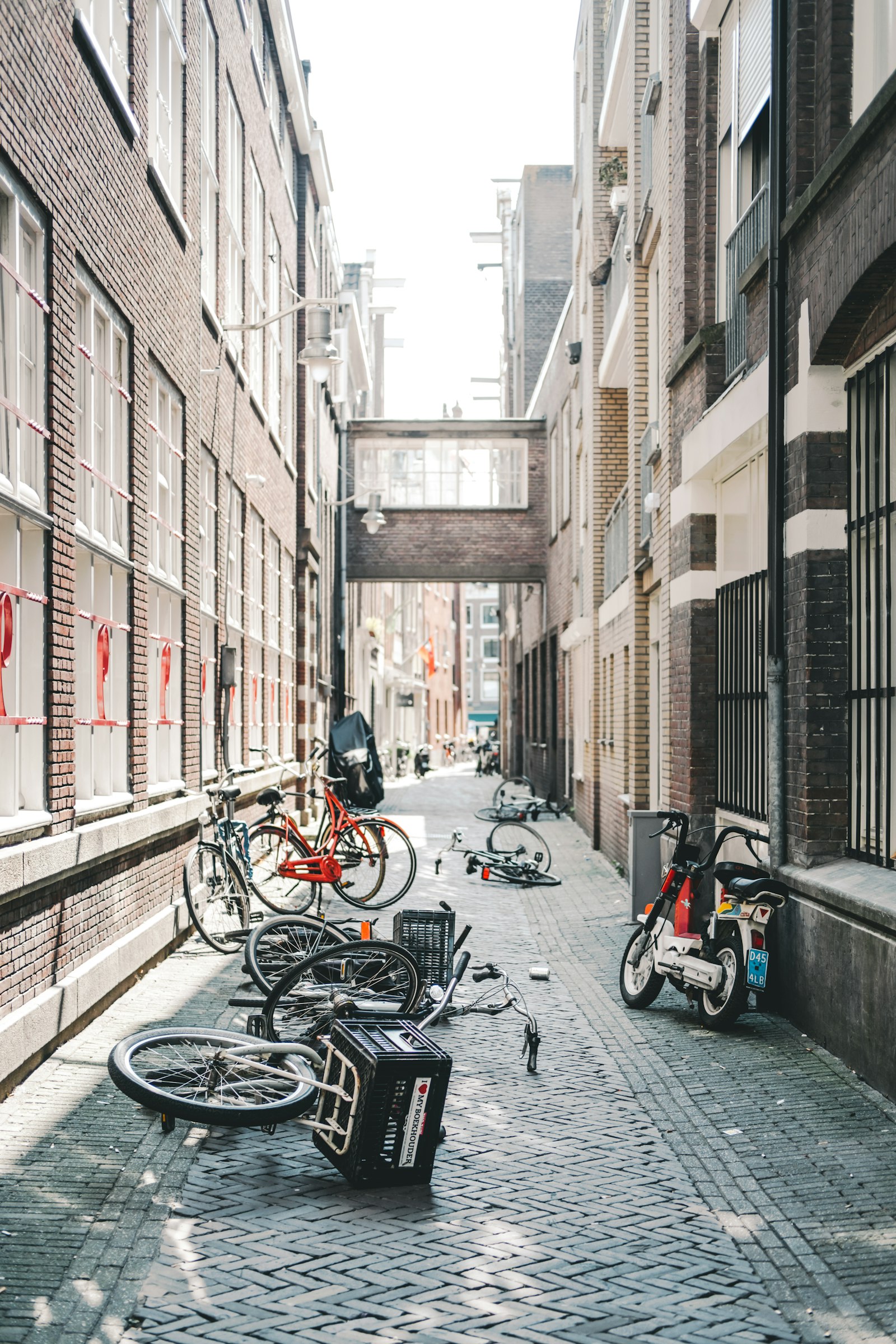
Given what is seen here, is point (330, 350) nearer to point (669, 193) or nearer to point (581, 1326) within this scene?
point (669, 193)

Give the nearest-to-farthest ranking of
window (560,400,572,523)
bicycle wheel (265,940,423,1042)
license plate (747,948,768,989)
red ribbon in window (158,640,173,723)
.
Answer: bicycle wheel (265,940,423,1042) < license plate (747,948,768,989) < red ribbon in window (158,640,173,723) < window (560,400,572,523)

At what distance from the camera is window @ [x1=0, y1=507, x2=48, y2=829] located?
6.48 m

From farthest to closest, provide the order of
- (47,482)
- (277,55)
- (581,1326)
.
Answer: (277,55), (47,482), (581,1326)

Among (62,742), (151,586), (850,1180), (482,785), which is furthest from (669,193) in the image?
(482,785)

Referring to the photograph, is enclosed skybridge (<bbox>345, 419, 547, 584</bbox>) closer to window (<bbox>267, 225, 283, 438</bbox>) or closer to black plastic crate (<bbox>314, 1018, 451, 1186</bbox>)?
window (<bbox>267, 225, 283, 438</bbox>)

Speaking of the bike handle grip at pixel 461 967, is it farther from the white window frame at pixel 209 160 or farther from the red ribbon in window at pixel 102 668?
the white window frame at pixel 209 160

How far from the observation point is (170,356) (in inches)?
430

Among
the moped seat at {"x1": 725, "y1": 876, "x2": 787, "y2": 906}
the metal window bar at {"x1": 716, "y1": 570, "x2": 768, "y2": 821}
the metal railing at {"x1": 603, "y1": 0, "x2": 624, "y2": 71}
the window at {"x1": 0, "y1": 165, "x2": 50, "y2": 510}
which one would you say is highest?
the metal railing at {"x1": 603, "y1": 0, "x2": 624, "y2": 71}

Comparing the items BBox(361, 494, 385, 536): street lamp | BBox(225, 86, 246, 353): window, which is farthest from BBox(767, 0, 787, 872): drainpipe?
BBox(361, 494, 385, 536): street lamp

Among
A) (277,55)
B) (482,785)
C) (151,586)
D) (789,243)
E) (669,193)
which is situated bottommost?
(482,785)

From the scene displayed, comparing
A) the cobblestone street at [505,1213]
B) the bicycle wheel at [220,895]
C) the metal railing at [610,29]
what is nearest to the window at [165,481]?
the bicycle wheel at [220,895]

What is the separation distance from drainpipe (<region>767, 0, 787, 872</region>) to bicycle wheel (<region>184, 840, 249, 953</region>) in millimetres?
4129

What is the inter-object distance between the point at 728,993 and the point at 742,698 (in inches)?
108

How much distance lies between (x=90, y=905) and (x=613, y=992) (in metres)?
3.41
